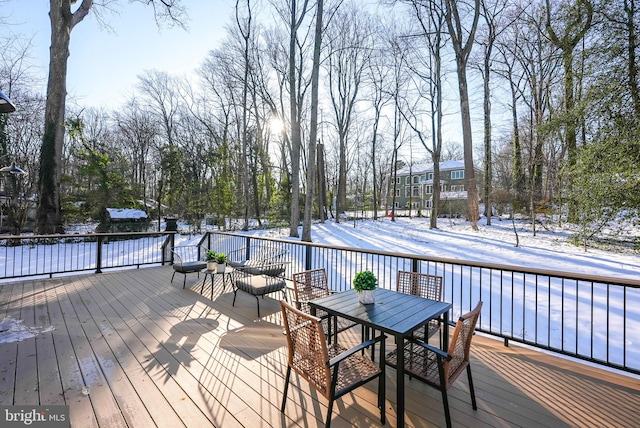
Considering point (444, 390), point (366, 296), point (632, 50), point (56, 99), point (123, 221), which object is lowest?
point (444, 390)

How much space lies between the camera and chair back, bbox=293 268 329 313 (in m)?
3.32

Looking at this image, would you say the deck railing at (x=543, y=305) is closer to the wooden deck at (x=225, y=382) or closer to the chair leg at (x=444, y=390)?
the wooden deck at (x=225, y=382)

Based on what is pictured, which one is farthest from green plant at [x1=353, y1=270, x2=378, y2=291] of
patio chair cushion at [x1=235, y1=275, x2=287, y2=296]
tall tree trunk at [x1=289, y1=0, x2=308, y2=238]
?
tall tree trunk at [x1=289, y1=0, x2=308, y2=238]

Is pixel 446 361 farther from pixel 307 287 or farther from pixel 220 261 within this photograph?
pixel 220 261

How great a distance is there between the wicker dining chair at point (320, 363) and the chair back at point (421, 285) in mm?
1287

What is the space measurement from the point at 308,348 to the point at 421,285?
1.79 metres

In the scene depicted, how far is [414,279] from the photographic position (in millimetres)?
3252

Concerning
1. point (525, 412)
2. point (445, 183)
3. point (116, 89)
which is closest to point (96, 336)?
point (525, 412)

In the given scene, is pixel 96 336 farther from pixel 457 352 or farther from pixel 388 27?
pixel 388 27

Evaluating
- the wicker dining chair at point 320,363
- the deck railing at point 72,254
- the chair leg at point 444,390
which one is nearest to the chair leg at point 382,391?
the wicker dining chair at point 320,363

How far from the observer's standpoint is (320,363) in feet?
6.06

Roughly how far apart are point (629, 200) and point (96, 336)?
8.66m

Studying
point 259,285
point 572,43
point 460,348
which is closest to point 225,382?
point 259,285

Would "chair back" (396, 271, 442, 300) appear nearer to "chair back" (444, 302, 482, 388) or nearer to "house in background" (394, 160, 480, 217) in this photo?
"chair back" (444, 302, 482, 388)
